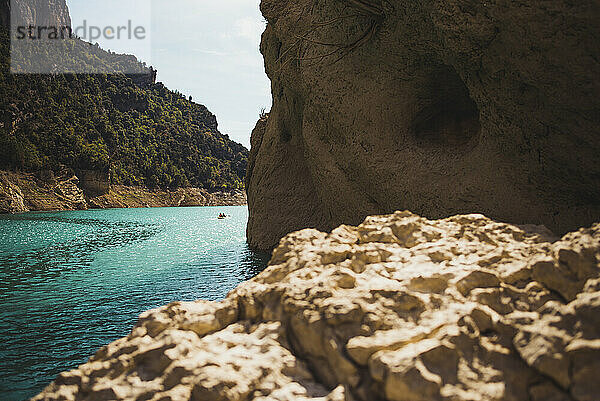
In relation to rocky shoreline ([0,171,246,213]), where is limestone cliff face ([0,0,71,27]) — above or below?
above

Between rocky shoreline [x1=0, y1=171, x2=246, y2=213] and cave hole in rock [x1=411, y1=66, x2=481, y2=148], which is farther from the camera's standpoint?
rocky shoreline [x1=0, y1=171, x2=246, y2=213]

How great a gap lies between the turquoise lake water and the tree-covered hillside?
36422 mm

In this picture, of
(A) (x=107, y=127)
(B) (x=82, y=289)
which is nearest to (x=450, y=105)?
(B) (x=82, y=289)

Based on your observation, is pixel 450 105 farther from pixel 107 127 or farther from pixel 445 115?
pixel 107 127

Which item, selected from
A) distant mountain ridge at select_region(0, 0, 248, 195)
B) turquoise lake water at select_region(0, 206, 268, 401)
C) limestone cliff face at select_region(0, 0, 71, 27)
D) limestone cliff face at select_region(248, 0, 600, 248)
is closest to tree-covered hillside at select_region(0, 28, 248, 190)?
distant mountain ridge at select_region(0, 0, 248, 195)

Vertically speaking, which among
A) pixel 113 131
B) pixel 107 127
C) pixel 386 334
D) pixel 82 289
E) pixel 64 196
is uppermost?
pixel 107 127

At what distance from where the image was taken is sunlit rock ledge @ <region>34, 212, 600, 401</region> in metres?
1.69

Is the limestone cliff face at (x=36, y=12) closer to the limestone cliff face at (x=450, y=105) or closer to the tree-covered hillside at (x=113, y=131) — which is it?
the tree-covered hillside at (x=113, y=131)

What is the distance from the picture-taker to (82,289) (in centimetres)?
772

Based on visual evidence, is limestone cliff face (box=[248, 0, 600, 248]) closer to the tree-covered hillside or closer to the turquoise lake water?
the turquoise lake water

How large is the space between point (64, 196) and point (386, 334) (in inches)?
2027

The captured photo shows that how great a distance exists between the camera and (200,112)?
102 metres

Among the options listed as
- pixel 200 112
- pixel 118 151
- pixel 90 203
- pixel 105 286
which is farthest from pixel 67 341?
pixel 200 112

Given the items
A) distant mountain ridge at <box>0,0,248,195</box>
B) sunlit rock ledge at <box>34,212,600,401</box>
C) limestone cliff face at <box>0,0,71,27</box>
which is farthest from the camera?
limestone cliff face at <box>0,0,71,27</box>
